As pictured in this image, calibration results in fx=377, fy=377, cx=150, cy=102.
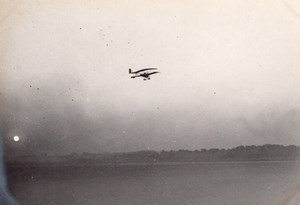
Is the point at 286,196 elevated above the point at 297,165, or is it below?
below

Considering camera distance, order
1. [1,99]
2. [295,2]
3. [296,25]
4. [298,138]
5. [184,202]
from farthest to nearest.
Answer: [184,202]
[298,138]
[1,99]
[296,25]
[295,2]

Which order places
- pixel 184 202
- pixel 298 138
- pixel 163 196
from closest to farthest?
1. pixel 298 138
2. pixel 184 202
3. pixel 163 196

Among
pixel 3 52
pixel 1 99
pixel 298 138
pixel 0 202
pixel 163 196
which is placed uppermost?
pixel 3 52

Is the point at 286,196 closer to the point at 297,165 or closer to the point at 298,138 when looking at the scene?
the point at 297,165

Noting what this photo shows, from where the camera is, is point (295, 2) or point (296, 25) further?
point (296, 25)

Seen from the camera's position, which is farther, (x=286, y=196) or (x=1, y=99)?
(x=1, y=99)

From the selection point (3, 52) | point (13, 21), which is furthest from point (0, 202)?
point (13, 21)

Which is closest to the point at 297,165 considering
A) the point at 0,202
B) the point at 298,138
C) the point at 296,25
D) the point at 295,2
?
the point at 298,138

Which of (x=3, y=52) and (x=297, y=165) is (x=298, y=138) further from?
(x=3, y=52)

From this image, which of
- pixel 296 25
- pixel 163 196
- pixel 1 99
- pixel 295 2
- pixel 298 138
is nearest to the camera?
pixel 295 2
